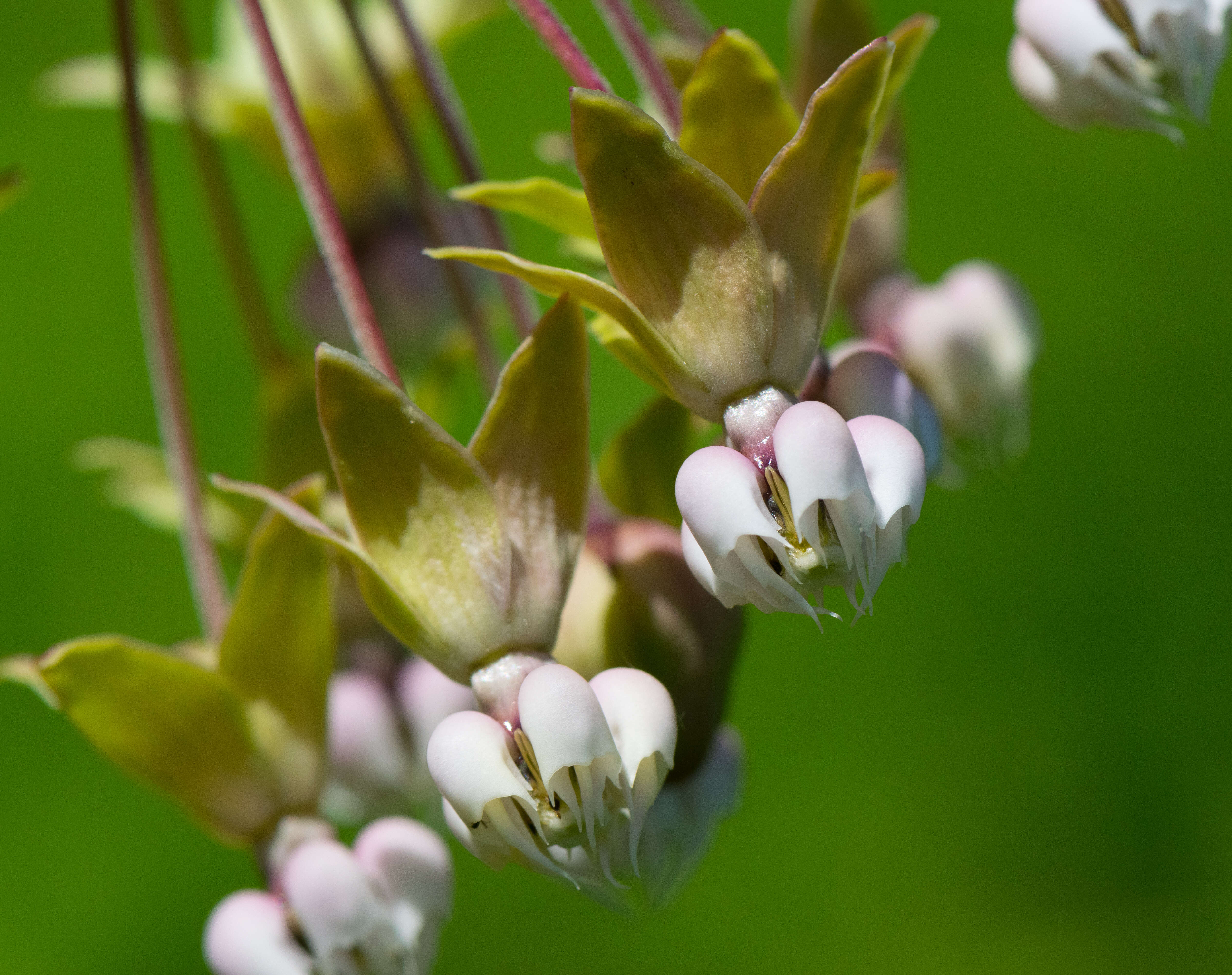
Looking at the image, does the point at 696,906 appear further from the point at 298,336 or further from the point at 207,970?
the point at 298,336

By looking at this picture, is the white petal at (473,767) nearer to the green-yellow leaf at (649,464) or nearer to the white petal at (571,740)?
the white petal at (571,740)

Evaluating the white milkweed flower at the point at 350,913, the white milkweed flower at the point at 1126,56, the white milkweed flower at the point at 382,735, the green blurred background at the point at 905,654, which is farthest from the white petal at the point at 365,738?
the green blurred background at the point at 905,654

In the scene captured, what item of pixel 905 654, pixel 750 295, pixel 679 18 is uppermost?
pixel 679 18

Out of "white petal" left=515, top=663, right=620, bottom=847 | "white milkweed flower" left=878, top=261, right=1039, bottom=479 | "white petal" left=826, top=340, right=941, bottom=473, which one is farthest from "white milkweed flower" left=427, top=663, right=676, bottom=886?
"white milkweed flower" left=878, top=261, right=1039, bottom=479

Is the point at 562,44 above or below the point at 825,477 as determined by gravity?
above

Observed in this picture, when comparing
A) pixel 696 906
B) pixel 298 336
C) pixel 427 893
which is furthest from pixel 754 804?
pixel 427 893

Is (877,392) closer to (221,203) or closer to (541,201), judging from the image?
(541,201)

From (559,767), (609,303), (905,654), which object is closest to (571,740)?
(559,767)
